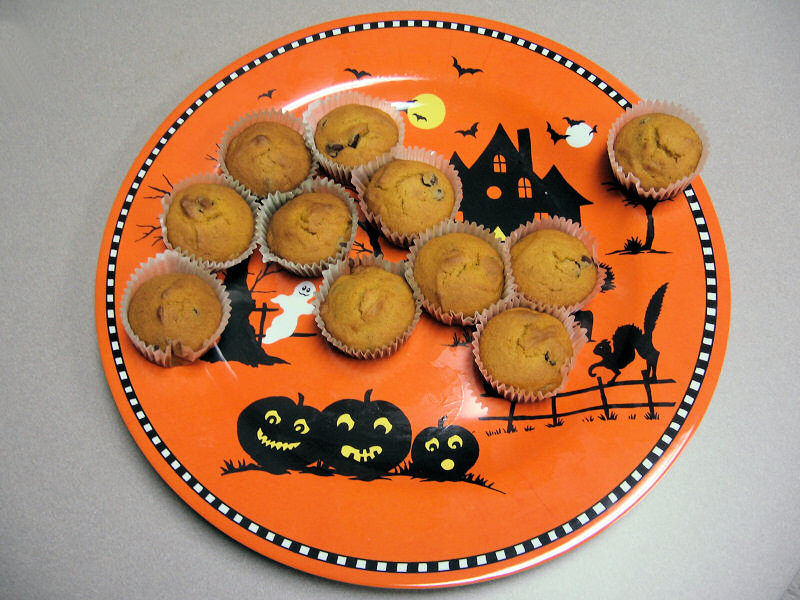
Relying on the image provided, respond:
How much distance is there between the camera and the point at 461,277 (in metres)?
2.97

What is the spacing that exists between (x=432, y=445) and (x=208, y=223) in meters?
1.60

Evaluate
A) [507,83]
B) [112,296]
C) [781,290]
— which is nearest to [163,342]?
[112,296]

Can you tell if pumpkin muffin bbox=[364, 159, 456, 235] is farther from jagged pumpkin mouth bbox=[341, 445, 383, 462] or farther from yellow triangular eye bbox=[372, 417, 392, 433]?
jagged pumpkin mouth bbox=[341, 445, 383, 462]

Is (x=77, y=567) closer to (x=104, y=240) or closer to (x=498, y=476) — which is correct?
(x=104, y=240)

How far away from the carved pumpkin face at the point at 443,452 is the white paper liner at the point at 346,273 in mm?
437

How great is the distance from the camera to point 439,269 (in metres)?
2.99

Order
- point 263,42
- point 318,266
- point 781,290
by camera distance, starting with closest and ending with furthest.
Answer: point 318,266, point 781,290, point 263,42

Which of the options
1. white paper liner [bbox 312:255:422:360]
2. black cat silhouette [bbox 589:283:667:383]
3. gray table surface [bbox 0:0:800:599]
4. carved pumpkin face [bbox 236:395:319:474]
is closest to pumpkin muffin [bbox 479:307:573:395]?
black cat silhouette [bbox 589:283:667:383]

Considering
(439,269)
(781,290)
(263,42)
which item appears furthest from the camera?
(263,42)

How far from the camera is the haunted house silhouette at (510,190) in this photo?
3.46m

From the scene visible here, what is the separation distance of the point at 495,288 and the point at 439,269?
11.5 inches

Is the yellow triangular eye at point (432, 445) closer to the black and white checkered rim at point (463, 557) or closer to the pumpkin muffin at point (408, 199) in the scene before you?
the black and white checkered rim at point (463, 557)

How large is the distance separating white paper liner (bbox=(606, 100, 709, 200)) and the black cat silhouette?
54 cm

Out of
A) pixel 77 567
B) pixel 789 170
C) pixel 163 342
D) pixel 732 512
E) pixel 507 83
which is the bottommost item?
pixel 77 567
